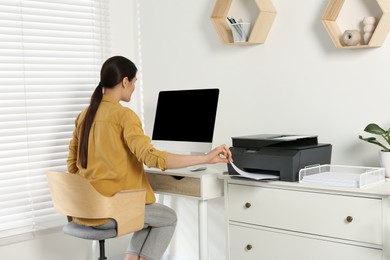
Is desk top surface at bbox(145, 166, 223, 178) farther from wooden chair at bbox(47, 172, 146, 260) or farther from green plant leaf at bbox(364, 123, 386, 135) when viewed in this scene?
green plant leaf at bbox(364, 123, 386, 135)

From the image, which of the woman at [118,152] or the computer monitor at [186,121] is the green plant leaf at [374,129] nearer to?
the woman at [118,152]

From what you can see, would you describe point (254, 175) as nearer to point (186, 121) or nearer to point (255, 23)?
point (186, 121)

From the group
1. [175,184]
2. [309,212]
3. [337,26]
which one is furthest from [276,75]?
[309,212]

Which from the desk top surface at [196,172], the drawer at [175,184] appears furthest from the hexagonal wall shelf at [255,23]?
the drawer at [175,184]

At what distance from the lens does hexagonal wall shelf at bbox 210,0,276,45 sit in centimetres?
336

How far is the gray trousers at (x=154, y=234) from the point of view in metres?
3.16

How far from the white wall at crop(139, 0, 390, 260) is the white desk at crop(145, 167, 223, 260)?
1.67 ft

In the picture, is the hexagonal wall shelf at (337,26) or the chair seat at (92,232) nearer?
the hexagonal wall shelf at (337,26)

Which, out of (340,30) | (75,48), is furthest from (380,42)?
(75,48)

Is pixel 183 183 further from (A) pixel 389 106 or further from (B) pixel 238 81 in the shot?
(A) pixel 389 106

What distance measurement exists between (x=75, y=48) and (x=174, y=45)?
2.20 ft

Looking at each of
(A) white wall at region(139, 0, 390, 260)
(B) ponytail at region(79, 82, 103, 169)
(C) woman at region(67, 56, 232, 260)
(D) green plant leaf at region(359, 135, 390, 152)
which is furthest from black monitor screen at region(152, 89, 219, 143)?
(D) green plant leaf at region(359, 135, 390, 152)

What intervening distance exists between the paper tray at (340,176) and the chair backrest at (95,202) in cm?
83

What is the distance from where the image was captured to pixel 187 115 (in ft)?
11.6
